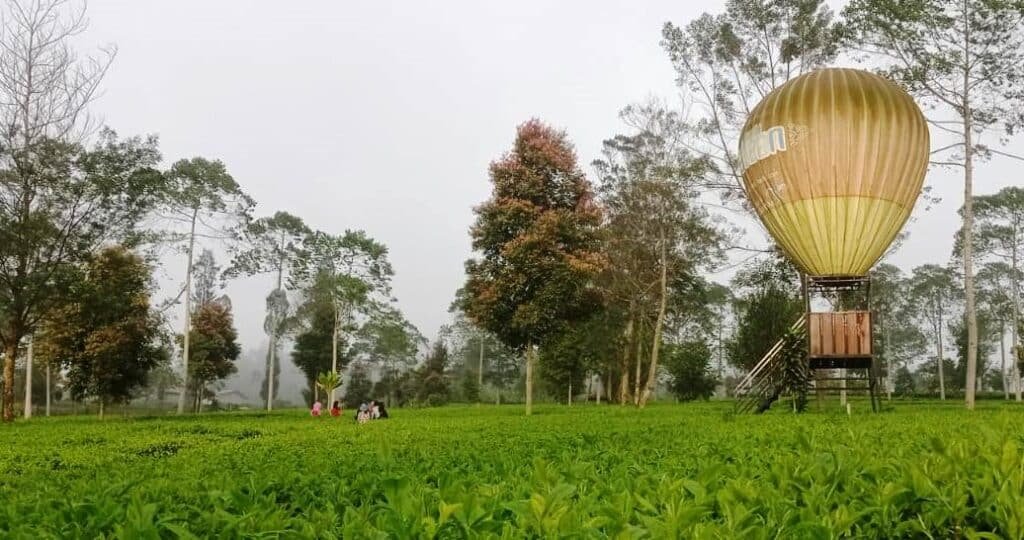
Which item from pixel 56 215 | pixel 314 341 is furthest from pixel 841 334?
pixel 314 341

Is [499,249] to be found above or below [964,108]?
below

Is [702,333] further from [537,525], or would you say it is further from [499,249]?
[537,525]

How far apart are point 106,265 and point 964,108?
112 feet

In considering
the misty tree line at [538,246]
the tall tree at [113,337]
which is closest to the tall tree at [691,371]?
the misty tree line at [538,246]

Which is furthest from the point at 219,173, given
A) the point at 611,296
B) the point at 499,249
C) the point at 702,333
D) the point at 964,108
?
the point at 702,333

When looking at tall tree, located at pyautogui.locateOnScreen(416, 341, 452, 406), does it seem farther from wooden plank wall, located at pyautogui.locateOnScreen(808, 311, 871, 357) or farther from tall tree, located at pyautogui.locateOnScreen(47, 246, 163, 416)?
wooden plank wall, located at pyautogui.locateOnScreen(808, 311, 871, 357)

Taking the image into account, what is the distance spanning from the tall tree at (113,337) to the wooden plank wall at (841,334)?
25191 mm

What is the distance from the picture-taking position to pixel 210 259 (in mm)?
55750

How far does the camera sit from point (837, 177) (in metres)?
17.8

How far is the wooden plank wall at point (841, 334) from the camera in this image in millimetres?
19484

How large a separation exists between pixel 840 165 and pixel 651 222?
17.3 meters

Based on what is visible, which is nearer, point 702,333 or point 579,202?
point 579,202

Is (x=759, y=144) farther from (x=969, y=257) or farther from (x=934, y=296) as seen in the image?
(x=934, y=296)

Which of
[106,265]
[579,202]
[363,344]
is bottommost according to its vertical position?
[363,344]
